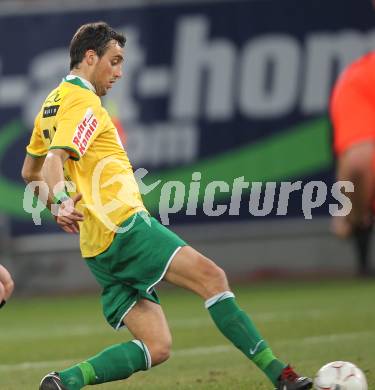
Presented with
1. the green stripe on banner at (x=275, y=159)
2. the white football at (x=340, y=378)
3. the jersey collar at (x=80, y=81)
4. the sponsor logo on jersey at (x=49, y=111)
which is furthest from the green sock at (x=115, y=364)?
the green stripe on banner at (x=275, y=159)

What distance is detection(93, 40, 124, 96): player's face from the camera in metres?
6.67

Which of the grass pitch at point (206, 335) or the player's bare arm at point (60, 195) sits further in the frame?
the grass pitch at point (206, 335)

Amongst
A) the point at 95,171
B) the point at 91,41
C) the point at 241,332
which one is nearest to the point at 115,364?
the point at 241,332

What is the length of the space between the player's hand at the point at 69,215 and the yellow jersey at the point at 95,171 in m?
0.38

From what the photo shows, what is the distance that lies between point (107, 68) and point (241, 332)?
5.54 feet

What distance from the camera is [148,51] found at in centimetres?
1723

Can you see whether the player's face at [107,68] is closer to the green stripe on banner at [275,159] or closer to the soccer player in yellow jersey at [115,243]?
the soccer player in yellow jersey at [115,243]

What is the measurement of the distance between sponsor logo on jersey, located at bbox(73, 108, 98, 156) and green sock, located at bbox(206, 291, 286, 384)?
1.10 m

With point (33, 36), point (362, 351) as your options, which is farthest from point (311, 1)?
point (362, 351)

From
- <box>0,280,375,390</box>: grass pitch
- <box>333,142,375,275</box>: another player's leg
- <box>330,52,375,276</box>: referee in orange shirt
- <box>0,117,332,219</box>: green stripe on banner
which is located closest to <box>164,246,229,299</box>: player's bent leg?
<box>0,280,375,390</box>: grass pitch

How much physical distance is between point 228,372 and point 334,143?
362 centimetres

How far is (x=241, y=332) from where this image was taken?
6.44 m

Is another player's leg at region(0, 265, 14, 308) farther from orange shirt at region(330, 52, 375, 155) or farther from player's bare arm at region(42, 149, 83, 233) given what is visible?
orange shirt at region(330, 52, 375, 155)

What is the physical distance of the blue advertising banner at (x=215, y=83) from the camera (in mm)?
Result: 17125
